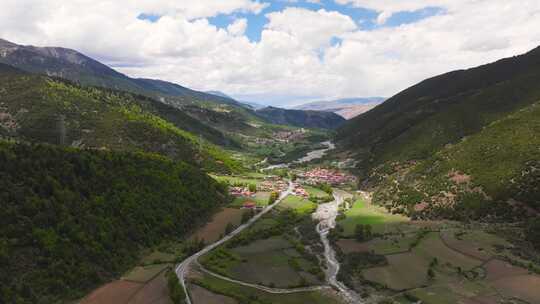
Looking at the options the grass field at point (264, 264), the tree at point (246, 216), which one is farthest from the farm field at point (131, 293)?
the tree at point (246, 216)

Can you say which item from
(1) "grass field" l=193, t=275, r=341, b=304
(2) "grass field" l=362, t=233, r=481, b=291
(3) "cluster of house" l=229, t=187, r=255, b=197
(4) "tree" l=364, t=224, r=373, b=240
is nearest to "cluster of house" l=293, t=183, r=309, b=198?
(3) "cluster of house" l=229, t=187, r=255, b=197

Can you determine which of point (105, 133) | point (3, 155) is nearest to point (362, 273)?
point (3, 155)

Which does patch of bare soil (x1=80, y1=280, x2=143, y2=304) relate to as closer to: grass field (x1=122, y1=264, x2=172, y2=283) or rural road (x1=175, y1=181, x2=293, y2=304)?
grass field (x1=122, y1=264, x2=172, y2=283)

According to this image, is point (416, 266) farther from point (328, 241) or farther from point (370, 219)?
point (370, 219)

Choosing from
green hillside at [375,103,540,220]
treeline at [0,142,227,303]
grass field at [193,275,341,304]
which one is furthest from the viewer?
green hillside at [375,103,540,220]

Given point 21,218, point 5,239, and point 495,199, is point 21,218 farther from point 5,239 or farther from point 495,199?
point 495,199

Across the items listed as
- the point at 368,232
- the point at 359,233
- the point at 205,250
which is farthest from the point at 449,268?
the point at 205,250

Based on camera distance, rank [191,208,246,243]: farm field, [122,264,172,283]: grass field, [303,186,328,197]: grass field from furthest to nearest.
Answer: [303,186,328,197]: grass field < [191,208,246,243]: farm field < [122,264,172,283]: grass field
